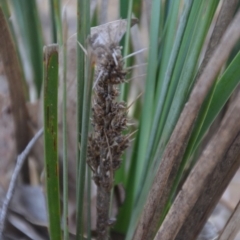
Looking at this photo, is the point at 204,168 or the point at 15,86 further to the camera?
the point at 15,86

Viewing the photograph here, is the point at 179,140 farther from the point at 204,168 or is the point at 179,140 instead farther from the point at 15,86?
the point at 15,86

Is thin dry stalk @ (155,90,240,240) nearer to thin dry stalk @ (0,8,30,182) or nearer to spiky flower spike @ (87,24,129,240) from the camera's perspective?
spiky flower spike @ (87,24,129,240)

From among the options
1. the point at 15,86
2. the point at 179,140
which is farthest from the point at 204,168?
the point at 15,86

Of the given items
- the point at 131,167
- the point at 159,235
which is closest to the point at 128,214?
the point at 131,167

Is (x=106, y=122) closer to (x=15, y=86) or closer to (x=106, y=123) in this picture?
(x=106, y=123)

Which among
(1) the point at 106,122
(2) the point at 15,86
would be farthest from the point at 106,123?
(2) the point at 15,86

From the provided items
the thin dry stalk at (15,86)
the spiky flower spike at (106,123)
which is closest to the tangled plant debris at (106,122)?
the spiky flower spike at (106,123)
